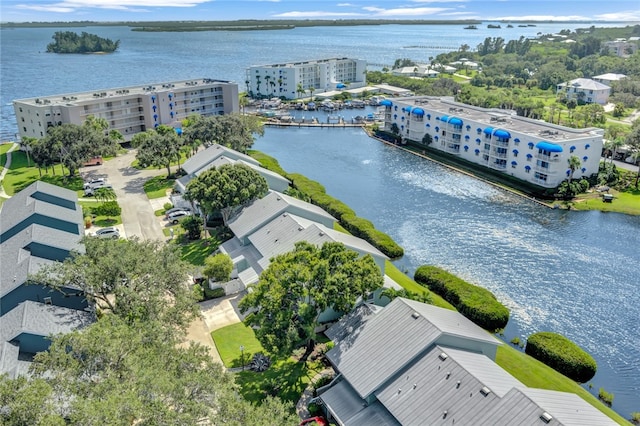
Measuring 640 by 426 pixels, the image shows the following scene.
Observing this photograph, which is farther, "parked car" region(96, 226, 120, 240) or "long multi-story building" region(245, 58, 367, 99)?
"long multi-story building" region(245, 58, 367, 99)

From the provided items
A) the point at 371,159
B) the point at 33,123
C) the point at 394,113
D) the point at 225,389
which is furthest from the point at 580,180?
the point at 33,123

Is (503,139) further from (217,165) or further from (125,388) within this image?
(125,388)

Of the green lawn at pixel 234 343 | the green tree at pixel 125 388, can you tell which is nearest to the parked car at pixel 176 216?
the green lawn at pixel 234 343

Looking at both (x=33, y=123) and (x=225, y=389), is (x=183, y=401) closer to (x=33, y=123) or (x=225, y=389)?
(x=225, y=389)

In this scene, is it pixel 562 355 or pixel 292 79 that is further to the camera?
pixel 292 79

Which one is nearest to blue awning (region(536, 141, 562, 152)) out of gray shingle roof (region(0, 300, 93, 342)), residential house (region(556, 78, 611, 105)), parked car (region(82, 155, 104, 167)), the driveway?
the driveway

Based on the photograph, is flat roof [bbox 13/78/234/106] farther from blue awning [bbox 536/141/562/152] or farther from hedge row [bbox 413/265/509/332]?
hedge row [bbox 413/265/509/332]

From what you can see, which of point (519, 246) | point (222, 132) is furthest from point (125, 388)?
point (222, 132)
